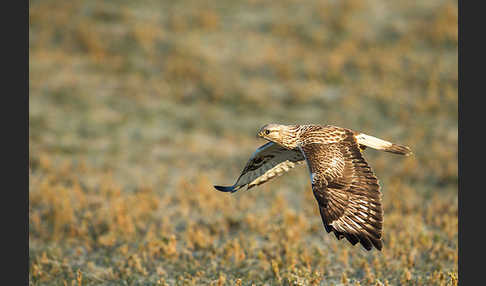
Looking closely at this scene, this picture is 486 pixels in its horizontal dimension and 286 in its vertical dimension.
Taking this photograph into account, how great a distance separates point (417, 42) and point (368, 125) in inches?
189

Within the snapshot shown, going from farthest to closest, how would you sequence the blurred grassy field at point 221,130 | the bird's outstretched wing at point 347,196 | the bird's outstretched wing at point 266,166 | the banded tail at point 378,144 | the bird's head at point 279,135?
the blurred grassy field at point 221,130
the bird's outstretched wing at point 266,166
the banded tail at point 378,144
the bird's head at point 279,135
the bird's outstretched wing at point 347,196

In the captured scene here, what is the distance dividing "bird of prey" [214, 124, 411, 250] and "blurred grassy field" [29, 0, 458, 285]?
145cm

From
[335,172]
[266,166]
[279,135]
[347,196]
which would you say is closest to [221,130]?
[266,166]

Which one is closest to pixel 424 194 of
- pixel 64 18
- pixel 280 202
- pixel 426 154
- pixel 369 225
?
pixel 426 154

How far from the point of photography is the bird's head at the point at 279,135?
789cm

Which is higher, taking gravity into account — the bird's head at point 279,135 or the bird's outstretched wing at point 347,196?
the bird's head at point 279,135

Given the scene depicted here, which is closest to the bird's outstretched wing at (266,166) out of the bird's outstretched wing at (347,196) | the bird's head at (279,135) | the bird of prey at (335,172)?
the bird of prey at (335,172)

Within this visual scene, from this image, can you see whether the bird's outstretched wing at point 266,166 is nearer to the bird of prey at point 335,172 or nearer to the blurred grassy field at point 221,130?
the bird of prey at point 335,172

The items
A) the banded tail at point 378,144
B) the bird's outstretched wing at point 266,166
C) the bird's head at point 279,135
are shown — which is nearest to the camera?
the bird's head at point 279,135

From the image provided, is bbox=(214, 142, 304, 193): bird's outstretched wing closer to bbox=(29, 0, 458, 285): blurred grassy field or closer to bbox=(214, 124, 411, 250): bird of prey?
bbox=(214, 124, 411, 250): bird of prey

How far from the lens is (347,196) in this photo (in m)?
6.84

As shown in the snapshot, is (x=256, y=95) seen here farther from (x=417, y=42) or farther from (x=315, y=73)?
(x=417, y=42)

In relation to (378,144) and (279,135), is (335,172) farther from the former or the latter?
(378,144)

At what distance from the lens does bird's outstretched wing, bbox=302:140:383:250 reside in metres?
6.59
